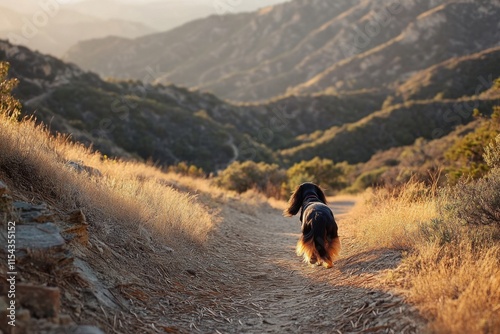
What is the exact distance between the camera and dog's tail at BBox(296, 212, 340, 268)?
5.84 m

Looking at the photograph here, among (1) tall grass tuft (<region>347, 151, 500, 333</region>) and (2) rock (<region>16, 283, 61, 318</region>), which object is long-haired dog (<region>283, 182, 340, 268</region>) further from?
(2) rock (<region>16, 283, 61, 318</region>)

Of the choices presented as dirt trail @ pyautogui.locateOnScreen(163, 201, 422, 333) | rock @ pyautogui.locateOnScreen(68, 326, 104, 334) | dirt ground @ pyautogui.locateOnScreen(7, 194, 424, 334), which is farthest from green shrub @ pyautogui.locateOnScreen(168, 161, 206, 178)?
rock @ pyautogui.locateOnScreen(68, 326, 104, 334)

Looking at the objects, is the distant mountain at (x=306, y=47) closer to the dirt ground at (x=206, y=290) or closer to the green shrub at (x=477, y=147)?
the green shrub at (x=477, y=147)

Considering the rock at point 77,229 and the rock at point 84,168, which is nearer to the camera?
the rock at point 77,229

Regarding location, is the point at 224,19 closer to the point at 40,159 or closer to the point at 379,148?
the point at 379,148

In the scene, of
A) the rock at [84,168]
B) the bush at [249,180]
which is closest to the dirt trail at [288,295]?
the rock at [84,168]

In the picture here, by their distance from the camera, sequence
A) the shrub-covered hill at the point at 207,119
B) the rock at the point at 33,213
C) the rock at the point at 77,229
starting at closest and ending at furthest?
1. the rock at the point at 33,213
2. the rock at the point at 77,229
3. the shrub-covered hill at the point at 207,119

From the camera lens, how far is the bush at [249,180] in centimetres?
1988

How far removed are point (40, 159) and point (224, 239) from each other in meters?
4.26

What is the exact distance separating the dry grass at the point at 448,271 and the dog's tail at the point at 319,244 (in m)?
0.73

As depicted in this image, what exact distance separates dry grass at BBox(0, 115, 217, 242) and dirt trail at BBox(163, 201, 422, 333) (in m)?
0.85

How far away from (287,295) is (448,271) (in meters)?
2.30

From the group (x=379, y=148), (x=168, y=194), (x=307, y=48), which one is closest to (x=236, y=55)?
(x=307, y=48)

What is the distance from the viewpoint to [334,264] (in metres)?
6.25
